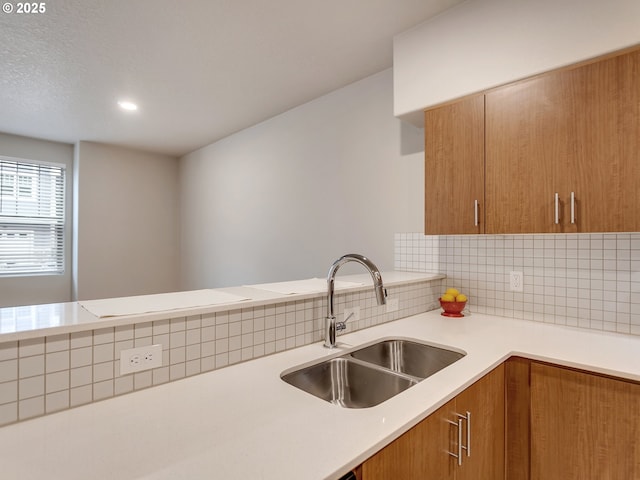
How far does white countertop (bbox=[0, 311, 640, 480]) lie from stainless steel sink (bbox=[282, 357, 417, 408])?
10 centimetres

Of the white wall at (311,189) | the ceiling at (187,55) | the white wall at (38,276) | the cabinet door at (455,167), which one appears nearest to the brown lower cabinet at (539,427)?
the cabinet door at (455,167)

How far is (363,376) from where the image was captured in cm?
133

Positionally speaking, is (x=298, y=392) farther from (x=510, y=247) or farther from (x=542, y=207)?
(x=510, y=247)

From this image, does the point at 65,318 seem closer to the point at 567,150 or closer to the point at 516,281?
the point at 567,150

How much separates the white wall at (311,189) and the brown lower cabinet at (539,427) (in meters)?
1.22

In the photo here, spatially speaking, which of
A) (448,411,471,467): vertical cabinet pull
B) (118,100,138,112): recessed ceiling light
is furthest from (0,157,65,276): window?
(448,411,471,467): vertical cabinet pull

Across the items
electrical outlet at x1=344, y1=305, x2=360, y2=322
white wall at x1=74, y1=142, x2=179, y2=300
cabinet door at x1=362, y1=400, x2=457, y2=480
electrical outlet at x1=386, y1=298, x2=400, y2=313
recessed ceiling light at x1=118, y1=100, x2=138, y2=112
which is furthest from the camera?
white wall at x1=74, y1=142, x2=179, y2=300

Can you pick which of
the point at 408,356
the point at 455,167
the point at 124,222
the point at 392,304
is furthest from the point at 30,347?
the point at 124,222

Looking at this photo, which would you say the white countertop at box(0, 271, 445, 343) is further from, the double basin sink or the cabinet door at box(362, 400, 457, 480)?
the cabinet door at box(362, 400, 457, 480)

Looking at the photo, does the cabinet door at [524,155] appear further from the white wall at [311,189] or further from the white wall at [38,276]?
the white wall at [38,276]

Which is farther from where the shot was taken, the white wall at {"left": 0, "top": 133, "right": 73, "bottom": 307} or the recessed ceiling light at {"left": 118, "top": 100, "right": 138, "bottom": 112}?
the white wall at {"left": 0, "top": 133, "right": 73, "bottom": 307}

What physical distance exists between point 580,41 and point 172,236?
518 cm

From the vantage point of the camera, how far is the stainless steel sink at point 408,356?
1478mm

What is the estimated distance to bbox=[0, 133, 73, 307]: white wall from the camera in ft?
13.2
